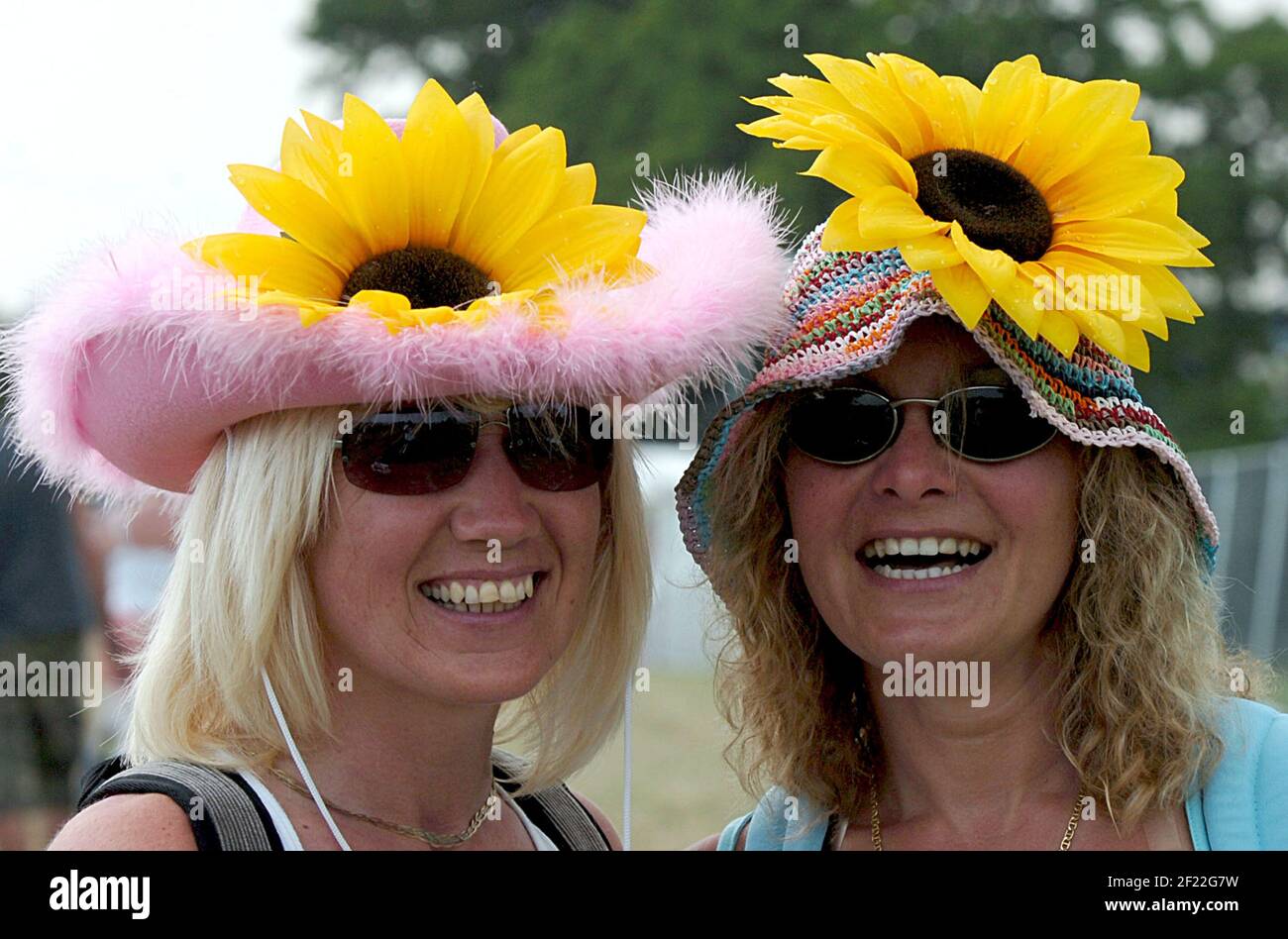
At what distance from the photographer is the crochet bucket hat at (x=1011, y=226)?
7.97 feet

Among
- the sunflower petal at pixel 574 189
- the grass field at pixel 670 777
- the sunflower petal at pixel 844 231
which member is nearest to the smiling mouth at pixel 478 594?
the sunflower petal at pixel 574 189

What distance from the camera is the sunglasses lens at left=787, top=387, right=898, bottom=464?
2.61m

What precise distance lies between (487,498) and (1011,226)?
1.01 meters

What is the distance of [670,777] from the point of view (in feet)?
29.6

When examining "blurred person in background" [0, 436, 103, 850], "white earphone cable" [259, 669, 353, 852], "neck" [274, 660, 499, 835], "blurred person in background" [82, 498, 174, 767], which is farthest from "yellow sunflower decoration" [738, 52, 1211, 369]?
"blurred person in background" [82, 498, 174, 767]

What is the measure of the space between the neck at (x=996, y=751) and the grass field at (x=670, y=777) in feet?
7.17

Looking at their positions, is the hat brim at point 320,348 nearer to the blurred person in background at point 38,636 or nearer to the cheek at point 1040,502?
the cheek at point 1040,502

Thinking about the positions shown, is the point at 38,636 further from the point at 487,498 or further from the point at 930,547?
the point at 930,547

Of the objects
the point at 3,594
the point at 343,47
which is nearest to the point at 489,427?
the point at 3,594

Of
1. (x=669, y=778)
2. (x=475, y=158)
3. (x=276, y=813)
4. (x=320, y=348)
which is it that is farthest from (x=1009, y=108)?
(x=669, y=778)

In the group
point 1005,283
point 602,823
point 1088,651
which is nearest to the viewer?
point 1005,283

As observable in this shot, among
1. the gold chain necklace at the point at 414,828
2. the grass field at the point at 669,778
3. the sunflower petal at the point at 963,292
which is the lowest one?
the grass field at the point at 669,778

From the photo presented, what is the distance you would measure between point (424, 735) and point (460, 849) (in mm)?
219

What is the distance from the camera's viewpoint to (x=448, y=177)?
242cm
